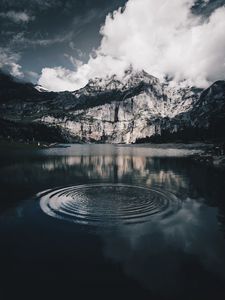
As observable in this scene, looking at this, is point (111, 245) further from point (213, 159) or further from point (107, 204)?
point (213, 159)

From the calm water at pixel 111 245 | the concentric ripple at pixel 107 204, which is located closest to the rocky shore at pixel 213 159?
the concentric ripple at pixel 107 204

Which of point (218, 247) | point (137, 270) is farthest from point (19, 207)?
point (218, 247)

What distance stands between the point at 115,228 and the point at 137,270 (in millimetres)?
7301

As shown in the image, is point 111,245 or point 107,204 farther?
point 107,204

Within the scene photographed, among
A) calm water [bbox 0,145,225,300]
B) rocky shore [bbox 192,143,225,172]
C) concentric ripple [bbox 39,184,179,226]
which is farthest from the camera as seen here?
rocky shore [bbox 192,143,225,172]

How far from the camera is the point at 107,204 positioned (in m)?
31.8

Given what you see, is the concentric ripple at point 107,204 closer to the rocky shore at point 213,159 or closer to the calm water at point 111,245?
the calm water at point 111,245

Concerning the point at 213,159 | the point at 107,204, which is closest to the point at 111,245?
the point at 107,204

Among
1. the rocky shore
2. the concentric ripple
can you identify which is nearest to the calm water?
the concentric ripple

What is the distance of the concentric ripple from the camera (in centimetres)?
2641

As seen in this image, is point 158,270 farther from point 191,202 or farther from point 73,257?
point 191,202

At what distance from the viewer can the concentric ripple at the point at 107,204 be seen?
86.6ft

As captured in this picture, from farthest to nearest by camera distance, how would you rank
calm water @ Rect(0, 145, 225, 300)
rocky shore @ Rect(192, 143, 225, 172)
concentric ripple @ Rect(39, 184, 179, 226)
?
rocky shore @ Rect(192, 143, 225, 172)
concentric ripple @ Rect(39, 184, 179, 226)
calm water @ Rect(0, 145, 225, 300)

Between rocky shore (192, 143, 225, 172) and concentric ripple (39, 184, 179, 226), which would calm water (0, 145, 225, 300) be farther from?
rocky shore (192, 143, 225, 172)
